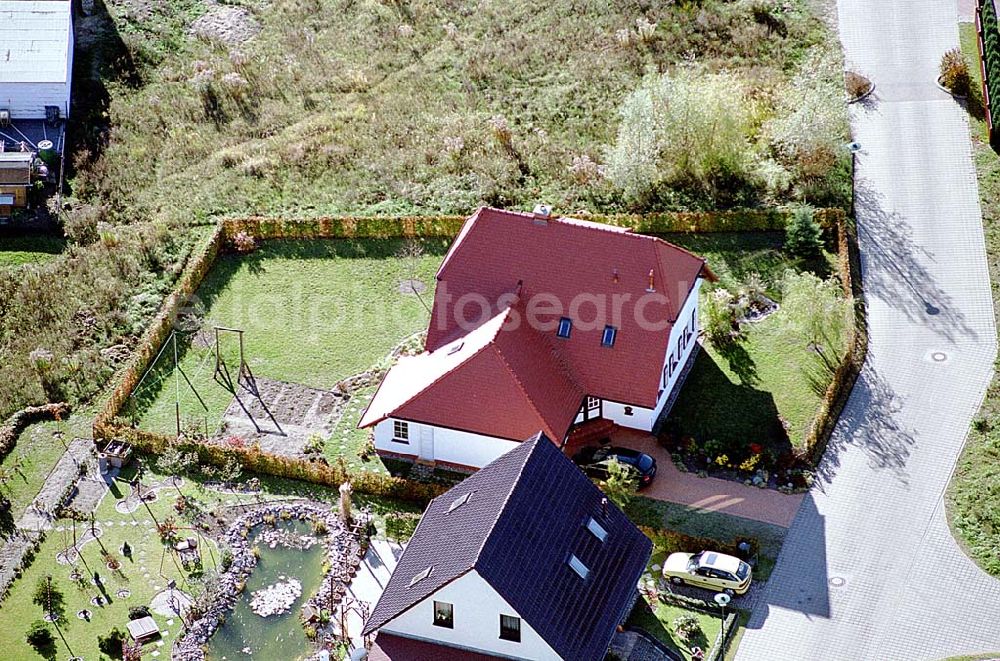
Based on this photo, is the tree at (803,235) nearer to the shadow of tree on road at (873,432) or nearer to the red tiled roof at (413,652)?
the shadow of tree on road at (873,432)

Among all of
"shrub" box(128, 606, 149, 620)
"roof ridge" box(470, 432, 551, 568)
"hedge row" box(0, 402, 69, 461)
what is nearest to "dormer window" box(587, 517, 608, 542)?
"roof ridge" box(470, 432, 551, 568)

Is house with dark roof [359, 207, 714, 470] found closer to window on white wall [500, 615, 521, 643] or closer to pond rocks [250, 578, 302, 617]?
pond rocks [250, 578, 302, 617]

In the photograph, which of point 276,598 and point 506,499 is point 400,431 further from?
point 506,499

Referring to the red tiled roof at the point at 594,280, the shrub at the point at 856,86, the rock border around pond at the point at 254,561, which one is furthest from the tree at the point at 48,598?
the shrub at the point at 856,86

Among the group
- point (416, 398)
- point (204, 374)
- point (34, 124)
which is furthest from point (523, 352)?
point (34, 124)

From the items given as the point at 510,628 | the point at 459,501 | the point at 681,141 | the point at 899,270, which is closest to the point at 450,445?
the point at 459,501

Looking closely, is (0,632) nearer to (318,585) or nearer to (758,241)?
(318,585)
